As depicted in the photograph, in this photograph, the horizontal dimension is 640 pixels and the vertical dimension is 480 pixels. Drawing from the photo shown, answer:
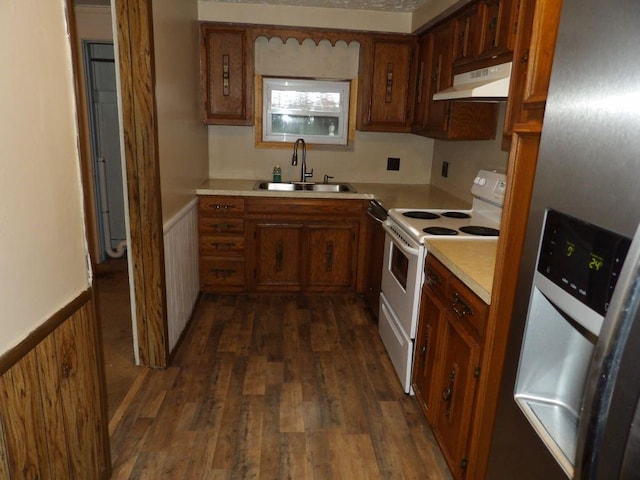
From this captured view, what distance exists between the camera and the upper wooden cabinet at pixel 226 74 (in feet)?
11.8

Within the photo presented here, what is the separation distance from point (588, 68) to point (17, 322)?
1420mm

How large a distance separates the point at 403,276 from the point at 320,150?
1.93m

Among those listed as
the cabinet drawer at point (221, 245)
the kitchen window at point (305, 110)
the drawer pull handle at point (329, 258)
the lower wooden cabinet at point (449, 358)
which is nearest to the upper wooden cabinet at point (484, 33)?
the lower wooden cabinet at point (449, 358)

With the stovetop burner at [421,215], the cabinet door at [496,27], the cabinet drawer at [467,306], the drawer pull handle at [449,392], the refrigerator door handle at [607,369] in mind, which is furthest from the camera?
the stovetop burner at [421,215]

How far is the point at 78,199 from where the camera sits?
4.91 feet

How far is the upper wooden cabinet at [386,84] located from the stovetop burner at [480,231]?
5.18ft

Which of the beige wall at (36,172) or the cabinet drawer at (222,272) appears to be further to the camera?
the cabinet drawer at (222,272)

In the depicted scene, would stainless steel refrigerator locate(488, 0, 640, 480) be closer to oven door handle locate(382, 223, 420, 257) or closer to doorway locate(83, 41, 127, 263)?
oven door handle locate(382, 223, 420, 257)

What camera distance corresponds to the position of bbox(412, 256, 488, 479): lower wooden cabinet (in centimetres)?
170

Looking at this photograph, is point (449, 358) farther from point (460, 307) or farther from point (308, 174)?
point (308, 174)

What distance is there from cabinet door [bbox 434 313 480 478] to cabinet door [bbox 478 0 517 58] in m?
1.35

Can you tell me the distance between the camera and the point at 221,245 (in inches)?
144

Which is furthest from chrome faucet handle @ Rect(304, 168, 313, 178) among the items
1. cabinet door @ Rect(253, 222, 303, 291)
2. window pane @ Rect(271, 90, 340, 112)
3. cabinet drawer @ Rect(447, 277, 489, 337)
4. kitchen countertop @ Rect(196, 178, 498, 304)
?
cabinet drawer @ Rect(447, 277, 489, 337)

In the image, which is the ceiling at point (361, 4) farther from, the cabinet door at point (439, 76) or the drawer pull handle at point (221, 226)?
the drawer pull handle at point (221, 226)
